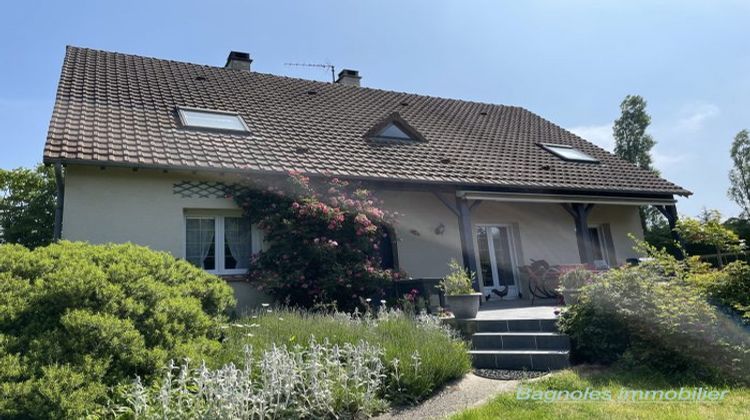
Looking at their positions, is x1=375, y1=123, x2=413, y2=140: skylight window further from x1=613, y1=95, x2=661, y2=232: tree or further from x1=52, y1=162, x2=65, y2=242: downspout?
x1=613, y1=95, x2=661, y2=232: tree

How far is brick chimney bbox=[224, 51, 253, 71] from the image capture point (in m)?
14.1

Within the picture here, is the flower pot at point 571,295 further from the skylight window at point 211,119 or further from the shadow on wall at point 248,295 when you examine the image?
the skylight window at point 211,119

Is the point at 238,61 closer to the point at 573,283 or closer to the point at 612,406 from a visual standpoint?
the point at 573,283

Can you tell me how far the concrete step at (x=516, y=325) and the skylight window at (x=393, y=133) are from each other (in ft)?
20.0

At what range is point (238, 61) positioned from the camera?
1417 cm

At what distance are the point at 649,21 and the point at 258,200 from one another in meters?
7.82

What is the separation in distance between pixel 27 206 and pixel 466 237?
18521mm

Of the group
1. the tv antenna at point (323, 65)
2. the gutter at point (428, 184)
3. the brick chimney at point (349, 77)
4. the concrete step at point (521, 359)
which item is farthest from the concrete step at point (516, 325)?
the tv antenna at point (323, 65)

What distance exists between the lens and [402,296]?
7656mm

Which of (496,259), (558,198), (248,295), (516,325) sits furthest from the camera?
(496,259)

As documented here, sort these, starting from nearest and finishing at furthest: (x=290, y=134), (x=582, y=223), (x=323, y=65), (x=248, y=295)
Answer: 1. (x=248, y=295)
2. (x=290, y=134)
3. (x=582, y=223)
4. (x=323, y=65)

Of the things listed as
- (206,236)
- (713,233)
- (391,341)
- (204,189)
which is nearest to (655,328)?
(713,233)

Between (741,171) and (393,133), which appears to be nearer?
(393,133)

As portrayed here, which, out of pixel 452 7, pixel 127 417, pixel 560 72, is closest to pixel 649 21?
pixel 560 72
